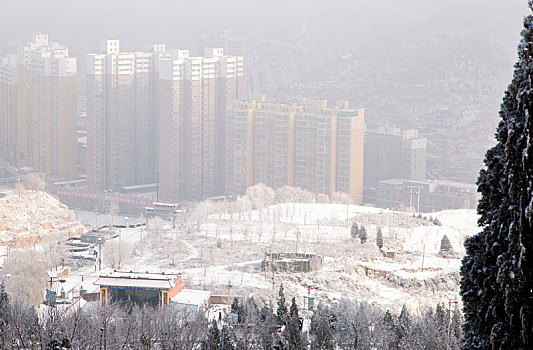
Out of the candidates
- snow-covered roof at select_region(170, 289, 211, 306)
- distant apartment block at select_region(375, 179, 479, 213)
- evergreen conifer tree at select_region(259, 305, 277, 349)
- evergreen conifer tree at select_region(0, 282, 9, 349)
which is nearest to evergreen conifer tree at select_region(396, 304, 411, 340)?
evergreen conifer tree at select_region(259, 305, 277, 349)

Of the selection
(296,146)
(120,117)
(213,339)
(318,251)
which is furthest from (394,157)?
(213,339)

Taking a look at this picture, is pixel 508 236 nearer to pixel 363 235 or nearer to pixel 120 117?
pixel 363 235

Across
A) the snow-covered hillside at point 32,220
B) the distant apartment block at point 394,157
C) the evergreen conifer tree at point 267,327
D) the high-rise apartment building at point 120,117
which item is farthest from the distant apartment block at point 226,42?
the evergreen conifer tree at point 267,327

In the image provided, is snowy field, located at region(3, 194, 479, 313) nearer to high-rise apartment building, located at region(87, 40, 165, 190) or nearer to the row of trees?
the row of trees

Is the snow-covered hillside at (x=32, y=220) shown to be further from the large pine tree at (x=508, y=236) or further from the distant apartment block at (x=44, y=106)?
the large pine tree at (x=508, y=236)

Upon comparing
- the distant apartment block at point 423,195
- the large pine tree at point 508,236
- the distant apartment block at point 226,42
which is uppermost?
the distant apartment block at point 226,42

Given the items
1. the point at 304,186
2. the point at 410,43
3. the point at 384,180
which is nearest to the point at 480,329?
the point at 304,186

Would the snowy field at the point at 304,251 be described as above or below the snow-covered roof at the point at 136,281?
below
